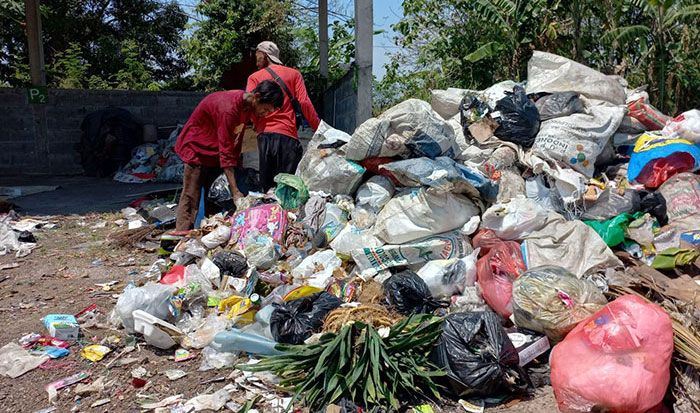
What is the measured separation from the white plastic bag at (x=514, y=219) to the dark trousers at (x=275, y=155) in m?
2.02

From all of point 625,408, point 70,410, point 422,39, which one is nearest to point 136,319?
point 70,410

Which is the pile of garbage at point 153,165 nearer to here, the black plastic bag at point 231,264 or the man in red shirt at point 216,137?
the man in red shirt at point 216,137

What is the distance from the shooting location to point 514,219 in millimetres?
3752

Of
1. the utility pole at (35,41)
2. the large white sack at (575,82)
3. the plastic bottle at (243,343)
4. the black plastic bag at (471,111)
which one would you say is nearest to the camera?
the plastic bottle at (243,343)

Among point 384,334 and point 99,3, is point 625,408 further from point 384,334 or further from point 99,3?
point 99,3

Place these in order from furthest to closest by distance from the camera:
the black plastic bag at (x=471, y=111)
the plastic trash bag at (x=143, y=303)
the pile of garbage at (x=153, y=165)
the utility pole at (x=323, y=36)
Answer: the utility pole at (x=323, y=36)
the pile of garbage at (x=153, y=165)
the black plastic bag at (x=471, y=111)
the plastic trash bag at (x=143, y=303)

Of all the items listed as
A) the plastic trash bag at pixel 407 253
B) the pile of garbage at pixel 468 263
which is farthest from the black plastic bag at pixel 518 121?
the plastic trash bag at pixel 407 253

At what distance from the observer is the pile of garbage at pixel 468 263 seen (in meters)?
2.71

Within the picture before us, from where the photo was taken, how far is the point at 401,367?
2814 mm

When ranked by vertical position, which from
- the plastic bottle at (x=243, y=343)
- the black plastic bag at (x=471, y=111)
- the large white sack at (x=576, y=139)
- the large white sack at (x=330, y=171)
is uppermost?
the black plastic bag at (x=471, y=111)

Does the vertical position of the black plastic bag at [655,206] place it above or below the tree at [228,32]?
below

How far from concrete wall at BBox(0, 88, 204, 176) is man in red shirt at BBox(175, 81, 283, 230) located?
5543mm

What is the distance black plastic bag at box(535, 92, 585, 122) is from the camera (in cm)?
453

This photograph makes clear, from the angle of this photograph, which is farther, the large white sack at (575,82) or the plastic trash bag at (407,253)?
the large white sack at (575,82)
